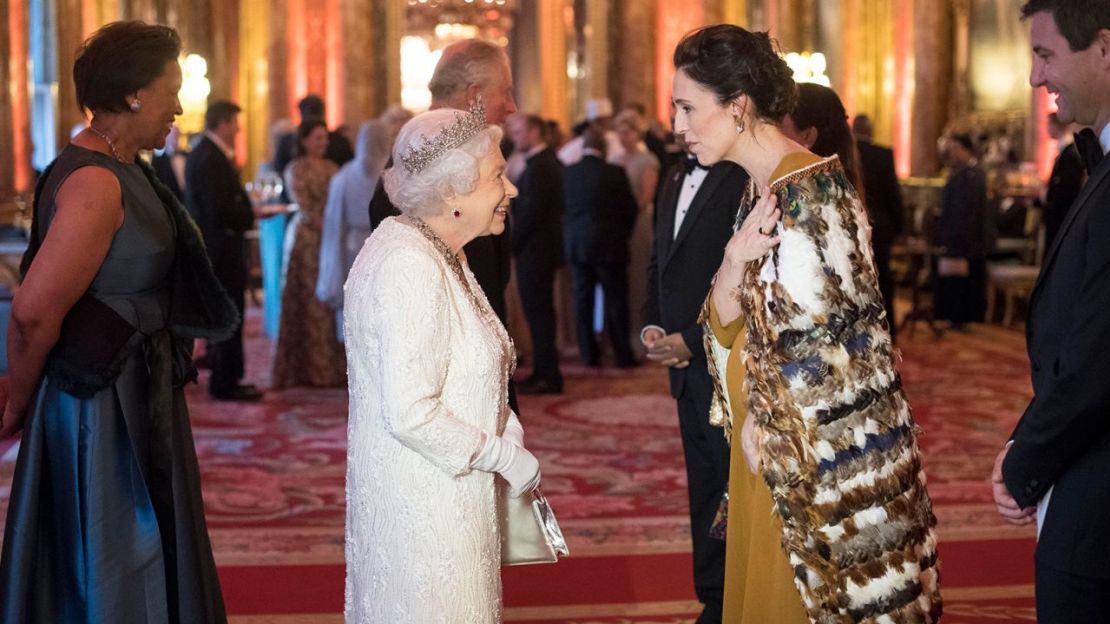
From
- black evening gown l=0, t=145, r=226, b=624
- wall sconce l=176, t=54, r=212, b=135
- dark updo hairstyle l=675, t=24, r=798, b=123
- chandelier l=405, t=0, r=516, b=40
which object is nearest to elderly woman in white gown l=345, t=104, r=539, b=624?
dark updo hairstyle l=675, t=24, r=798, b=123

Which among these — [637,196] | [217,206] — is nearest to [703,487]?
[217,206]

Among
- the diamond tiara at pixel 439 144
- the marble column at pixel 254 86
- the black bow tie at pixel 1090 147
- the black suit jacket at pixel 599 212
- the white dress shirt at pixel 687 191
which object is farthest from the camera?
the marble column at pixel 254 86

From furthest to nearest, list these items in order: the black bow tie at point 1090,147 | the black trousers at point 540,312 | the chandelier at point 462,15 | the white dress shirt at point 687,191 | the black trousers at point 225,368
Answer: the chandelier at point 462,15 < the black trousers at point 540,312 < the black trousers at point 225,368 < the white dress shirt at point 687,191 < the black bow tie at point 1090,147

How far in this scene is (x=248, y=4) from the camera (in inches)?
892

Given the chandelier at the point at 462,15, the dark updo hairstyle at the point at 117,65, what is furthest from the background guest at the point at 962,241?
the chandelier at the point at 462,15

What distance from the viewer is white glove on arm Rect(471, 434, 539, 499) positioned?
2643mm

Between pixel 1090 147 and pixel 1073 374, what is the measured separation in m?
0.44

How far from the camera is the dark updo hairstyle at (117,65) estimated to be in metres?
3.20

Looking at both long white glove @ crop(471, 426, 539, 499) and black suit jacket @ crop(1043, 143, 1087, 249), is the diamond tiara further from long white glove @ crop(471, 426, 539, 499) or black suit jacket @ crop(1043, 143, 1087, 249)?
black suit jacket @ crop(1043, 143, 1087, 249)

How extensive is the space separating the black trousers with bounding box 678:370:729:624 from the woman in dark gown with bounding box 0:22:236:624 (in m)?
1.44

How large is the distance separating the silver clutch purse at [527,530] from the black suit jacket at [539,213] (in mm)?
6284

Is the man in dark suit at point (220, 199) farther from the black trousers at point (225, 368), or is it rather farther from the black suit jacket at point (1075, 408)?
the black suit jacket at point (1075, 408)

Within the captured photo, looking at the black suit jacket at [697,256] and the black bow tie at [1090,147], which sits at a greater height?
the black bow tie at [1090,147]

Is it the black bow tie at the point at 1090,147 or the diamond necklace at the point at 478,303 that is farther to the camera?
the diamond necklace at the point at 478,303
